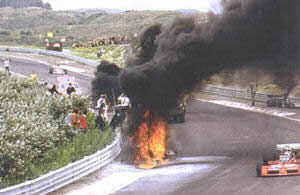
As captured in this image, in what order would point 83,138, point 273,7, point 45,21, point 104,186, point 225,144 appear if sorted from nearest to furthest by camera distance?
point 104,186 → point 273,7 → point 83,138 → point 225,144 → point 45,21

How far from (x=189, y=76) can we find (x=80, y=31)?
102372 millimetres

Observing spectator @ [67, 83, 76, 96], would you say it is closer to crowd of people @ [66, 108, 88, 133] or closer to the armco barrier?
crowd of people @ [66, 108, 88, 133]

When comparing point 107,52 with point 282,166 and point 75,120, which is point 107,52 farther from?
point 282,166

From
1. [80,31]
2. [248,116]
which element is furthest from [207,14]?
[80,31]

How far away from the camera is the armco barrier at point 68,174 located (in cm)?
1872

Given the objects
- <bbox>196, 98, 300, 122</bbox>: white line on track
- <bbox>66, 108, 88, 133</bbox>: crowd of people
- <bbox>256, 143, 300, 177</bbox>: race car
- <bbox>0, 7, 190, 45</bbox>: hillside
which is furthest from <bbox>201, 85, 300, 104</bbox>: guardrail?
<bbox>0, 7, 190, 45</bbox>: hillside

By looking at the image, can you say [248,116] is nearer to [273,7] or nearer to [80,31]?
[273,7]

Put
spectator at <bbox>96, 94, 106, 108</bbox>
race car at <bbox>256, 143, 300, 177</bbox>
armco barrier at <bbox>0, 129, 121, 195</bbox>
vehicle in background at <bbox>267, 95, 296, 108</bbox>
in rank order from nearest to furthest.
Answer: armco barrier at <bbox>0, 129, 121, 195</bbox>, race car at <bbox>256, 143, 300, 177</bbox>, spectator at <bbox>96, 94, 106, 108</bbox>, vehicle in background at <bbox>267, 95, 296, 108</bbox>

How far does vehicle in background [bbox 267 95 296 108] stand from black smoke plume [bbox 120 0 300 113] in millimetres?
16949

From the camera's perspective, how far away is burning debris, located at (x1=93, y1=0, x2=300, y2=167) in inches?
891

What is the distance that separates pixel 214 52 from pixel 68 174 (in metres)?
7.19

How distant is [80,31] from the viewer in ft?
406

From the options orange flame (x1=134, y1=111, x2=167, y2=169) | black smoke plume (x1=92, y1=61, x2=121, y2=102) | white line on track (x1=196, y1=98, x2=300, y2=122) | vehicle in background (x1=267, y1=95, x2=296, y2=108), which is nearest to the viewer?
orange flame (x1=134, y1=111, x2=167, y2=169)

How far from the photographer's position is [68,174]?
21438 millimetres
